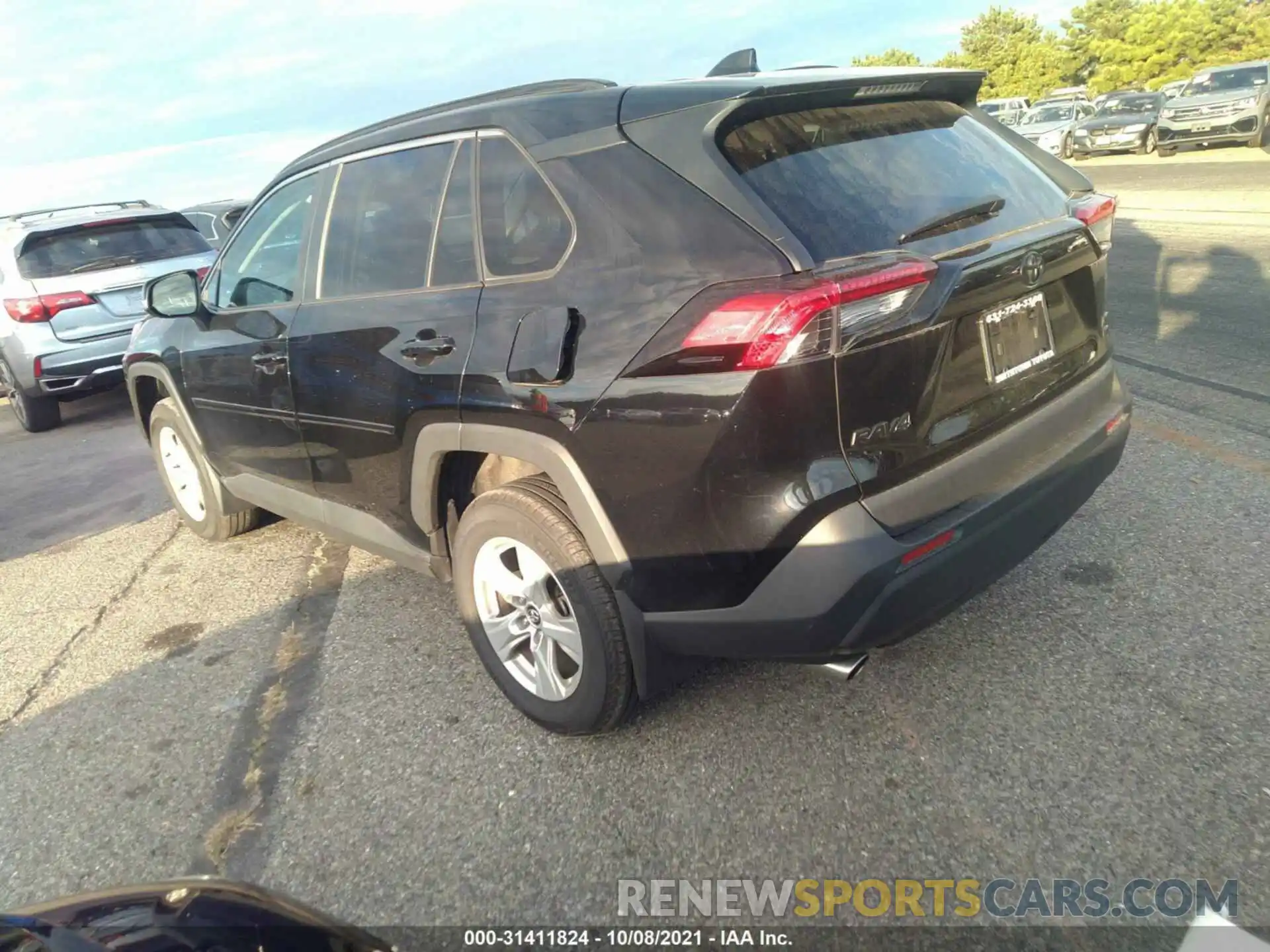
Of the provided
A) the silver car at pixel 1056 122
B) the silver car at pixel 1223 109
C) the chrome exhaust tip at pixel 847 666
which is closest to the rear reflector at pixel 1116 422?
the chrome exhaust tip at pixel 847 666

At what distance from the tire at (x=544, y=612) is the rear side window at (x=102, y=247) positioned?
6.62 meters

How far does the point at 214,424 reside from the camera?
4277mm

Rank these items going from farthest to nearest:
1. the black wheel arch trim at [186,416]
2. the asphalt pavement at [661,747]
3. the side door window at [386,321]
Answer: the black wheel arch trim at [186,416] < the side door window at [386,321] < the asphalt pavement at [661,747]

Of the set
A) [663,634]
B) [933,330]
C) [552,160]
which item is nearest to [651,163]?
[552,160]

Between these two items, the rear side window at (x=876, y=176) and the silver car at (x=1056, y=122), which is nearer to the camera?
the rear side window at (x=876, y=176)

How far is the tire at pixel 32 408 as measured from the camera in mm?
8242

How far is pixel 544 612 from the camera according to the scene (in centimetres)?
278

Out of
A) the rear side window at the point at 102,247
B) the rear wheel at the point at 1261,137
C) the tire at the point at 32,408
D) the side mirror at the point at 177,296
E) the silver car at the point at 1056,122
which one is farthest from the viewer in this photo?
the silver car at the point at 1056,122

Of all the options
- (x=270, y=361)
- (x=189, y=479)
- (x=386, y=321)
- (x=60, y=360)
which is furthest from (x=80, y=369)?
(x=386, y=321)

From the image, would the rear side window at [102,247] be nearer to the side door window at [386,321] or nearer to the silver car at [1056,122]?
the side door window at [386,321]

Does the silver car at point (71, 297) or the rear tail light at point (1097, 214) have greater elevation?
the rear tail light at point (1097, 214)

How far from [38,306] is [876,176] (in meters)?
7.71

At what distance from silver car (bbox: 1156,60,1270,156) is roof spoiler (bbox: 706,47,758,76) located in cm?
2370

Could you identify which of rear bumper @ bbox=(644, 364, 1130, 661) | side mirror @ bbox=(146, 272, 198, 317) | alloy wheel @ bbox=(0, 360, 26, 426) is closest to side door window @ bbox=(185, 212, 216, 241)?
alloy wheel @ bbox=(0, 360, 26, 426)
